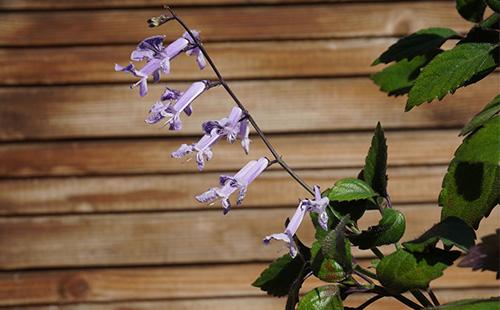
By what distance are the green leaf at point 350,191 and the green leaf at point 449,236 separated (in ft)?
0.20

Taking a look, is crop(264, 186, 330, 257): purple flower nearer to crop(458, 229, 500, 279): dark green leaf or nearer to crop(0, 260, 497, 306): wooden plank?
crop(458, 229, 500, 279): dark green leaf

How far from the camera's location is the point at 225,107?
273cm

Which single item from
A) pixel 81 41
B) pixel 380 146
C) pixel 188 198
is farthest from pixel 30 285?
pixel 380 146

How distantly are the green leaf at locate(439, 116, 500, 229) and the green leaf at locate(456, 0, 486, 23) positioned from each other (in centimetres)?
20

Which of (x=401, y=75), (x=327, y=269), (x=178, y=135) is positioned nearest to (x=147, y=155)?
(x=178, y=135)

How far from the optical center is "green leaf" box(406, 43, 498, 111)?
0.73m

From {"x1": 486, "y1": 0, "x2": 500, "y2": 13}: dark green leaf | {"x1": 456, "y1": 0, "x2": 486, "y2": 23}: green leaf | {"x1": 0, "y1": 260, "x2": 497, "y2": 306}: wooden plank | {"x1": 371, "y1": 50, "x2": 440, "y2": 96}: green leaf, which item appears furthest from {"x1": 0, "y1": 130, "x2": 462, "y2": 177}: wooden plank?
{"x1": 486, "y1": 0, "x2": 500, "y2": 13}: dark green leaf

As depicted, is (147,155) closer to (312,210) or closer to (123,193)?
(123,193)

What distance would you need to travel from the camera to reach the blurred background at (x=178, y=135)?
2.72 metres

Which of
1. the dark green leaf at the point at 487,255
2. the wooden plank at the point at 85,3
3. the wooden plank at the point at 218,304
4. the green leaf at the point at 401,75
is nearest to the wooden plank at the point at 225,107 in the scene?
the wooden plank at the point at 85,3

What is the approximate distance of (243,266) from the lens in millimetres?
2775

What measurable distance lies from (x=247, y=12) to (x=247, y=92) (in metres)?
0.24

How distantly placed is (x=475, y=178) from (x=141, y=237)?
7.00ft

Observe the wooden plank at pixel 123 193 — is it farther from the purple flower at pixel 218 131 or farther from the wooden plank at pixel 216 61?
the purple flower at pixel 218 131
